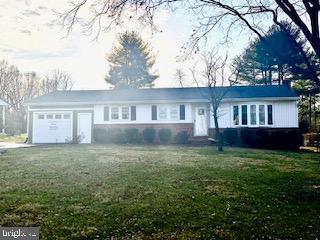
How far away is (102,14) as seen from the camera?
821 centimetres

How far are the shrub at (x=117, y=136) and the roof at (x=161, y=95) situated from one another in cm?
264

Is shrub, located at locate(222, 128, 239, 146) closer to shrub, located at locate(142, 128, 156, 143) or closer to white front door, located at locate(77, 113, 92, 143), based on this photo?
shrub, located at locate(142, 128, 156, 143)

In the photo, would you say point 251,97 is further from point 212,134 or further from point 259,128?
point 212,134

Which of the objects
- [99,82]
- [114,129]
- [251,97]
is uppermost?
[99,82]

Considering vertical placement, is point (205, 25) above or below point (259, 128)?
above

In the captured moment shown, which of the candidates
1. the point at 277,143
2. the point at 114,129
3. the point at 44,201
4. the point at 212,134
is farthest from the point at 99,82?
the point at 44,201

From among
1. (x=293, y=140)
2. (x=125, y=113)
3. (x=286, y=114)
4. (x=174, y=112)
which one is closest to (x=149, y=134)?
(x=174, y=112)

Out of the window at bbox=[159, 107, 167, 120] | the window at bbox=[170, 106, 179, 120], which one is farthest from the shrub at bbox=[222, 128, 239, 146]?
the window at bbox=[159, 107, 167, 120]

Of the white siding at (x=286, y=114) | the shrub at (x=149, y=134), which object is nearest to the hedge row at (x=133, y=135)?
the shrub at (x=149, y=134)

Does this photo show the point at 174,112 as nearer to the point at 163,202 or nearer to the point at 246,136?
the point at 246,136

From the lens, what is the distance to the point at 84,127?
1014 inches

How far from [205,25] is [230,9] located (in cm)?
124

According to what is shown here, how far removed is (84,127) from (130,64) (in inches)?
848

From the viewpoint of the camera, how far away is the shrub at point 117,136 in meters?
24.5
